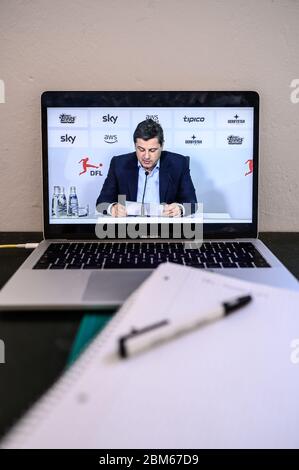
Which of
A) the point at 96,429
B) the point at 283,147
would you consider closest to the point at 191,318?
the point at 96,429

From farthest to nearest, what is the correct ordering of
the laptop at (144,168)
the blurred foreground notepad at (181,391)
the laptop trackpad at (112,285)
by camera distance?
the laptop at (144,168) → the laptop trackpad at (112,285) → the blurred foreground notepad at (181,391)

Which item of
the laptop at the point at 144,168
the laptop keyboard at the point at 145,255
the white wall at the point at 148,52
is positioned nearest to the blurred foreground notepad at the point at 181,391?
the laptop keyboard at the point at 145,255

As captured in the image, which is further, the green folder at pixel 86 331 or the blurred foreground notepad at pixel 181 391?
the green folder at pixel 86 331

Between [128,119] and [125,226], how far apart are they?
190mm

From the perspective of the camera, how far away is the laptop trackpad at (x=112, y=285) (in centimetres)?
63

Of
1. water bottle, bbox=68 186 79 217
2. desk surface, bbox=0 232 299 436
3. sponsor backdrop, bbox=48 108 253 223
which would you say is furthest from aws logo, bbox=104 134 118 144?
desk surface, bbox=0 232 299 436

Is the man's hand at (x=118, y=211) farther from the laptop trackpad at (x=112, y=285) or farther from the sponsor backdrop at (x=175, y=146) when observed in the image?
the laptop trackpad at (x=112, y=285)

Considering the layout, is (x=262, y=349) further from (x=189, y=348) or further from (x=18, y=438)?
(x=18, y=438)

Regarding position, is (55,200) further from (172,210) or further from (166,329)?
(166,329)

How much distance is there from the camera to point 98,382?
44 cm

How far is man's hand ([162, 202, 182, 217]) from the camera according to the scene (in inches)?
36.4

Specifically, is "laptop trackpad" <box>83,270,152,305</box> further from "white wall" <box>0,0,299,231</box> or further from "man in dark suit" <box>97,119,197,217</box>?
"white wall" <box>0,0,299,231</box>

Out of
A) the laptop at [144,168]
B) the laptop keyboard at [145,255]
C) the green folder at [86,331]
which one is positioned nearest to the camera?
the green folder at [86,331]

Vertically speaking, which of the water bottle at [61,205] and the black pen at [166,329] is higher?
the water bottle at [61,205]
